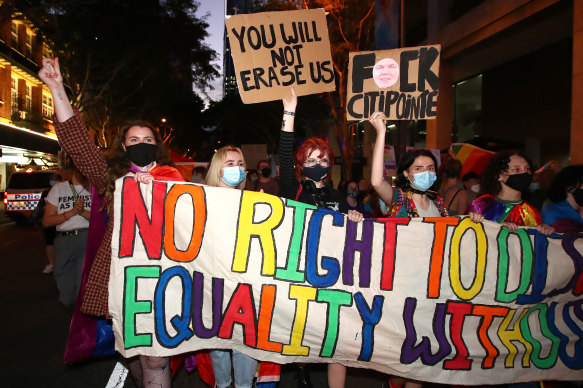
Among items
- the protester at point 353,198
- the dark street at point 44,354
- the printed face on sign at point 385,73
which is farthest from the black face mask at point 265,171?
the printed face on sign at point 385,73

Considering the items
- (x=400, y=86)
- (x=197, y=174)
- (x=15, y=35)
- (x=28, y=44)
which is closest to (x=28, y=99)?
(x=28, y=44)

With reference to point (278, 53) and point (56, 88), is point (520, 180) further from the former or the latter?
point (56, 88)

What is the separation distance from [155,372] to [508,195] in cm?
285

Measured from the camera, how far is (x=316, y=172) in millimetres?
3266

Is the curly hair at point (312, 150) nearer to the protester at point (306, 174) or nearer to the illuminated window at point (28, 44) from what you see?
the protester at point (306, 174)

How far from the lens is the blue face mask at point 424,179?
322 centimetres

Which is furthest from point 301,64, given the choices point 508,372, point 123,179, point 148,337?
point 508,372

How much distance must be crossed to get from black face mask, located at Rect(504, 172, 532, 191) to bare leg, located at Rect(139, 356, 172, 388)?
9.20 ft

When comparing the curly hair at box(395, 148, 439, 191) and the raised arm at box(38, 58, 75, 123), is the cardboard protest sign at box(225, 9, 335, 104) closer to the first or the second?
the curly hair at box(395, 148, 439, 191)

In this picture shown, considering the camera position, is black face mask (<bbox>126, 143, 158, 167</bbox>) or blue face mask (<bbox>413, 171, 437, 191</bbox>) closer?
black face mask (<bbox>126, 143, 158, 167</bbox>)

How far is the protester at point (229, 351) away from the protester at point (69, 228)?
1873 millimetres

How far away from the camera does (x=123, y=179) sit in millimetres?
2902

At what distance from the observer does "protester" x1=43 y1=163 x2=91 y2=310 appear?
168 inches

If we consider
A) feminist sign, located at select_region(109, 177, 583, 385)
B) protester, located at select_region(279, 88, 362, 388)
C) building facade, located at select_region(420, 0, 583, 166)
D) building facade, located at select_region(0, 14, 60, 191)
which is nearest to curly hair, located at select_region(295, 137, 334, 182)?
protester, located at select_region(279, 88, 362, 388)
